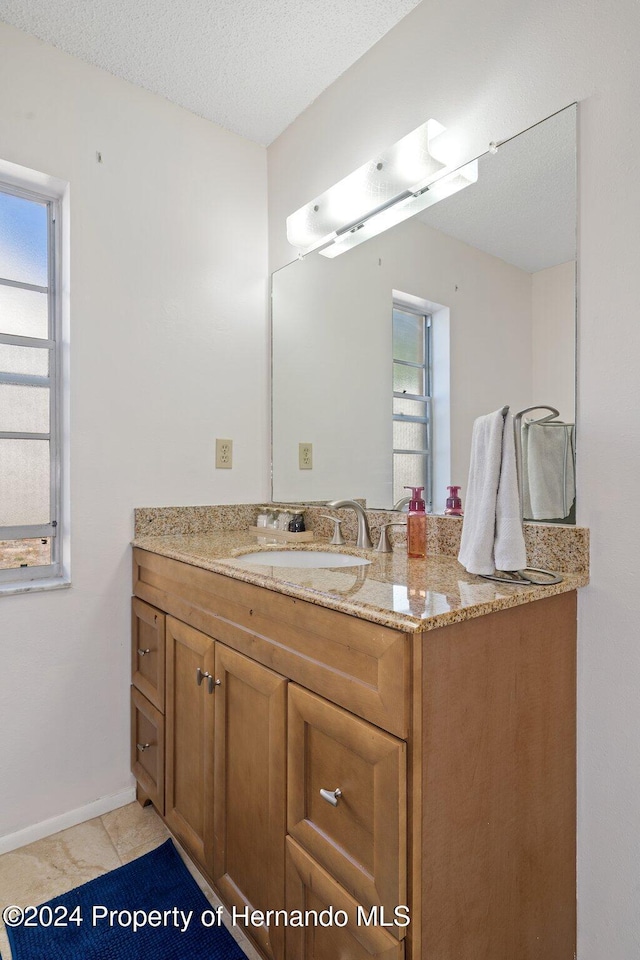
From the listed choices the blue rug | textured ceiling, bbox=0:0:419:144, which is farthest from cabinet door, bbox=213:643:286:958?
textured ceiling, bbox=0:0:419:144

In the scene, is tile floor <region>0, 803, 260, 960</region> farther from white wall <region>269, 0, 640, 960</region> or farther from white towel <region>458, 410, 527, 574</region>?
white towel <region>458, 410, 527, 574</region>

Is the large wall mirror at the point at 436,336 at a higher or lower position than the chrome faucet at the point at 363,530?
higher

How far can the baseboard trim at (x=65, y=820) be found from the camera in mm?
1601

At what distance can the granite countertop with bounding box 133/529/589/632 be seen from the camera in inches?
34.7

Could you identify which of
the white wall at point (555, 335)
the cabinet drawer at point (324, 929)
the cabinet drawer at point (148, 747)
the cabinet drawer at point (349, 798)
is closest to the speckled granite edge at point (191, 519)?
the cabinet drawer at point (148, 747)

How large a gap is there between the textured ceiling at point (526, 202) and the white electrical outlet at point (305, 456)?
87 cm

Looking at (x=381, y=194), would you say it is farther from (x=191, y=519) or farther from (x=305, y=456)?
(x=191, y=519)

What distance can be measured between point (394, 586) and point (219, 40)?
1.73m

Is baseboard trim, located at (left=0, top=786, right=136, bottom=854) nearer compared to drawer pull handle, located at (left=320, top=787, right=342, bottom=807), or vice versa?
drawer pull handle, located at (left=320, top=787, right=342, bottom=807)

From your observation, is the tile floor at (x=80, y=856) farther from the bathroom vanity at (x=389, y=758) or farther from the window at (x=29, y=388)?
the window at (x=29, y=388)

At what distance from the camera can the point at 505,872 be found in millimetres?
979

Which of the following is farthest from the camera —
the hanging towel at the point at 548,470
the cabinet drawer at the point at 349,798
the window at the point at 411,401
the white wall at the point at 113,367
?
the white wall at the point at 113,367

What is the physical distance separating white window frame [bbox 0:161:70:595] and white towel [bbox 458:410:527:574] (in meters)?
1.30

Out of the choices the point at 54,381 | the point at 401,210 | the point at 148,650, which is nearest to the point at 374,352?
the point at 401,210
